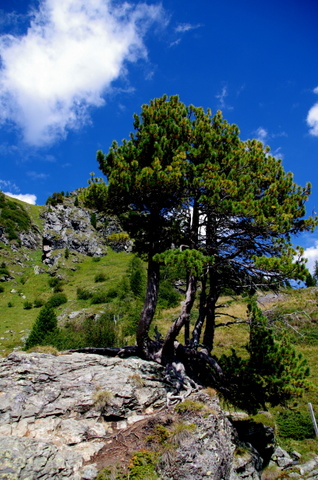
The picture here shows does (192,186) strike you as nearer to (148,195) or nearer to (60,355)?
(148,195)

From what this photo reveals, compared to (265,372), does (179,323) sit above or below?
above

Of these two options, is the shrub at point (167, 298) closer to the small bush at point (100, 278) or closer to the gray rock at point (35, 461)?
the small bush at point (100, 278)

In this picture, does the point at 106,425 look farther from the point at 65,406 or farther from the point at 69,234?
the point at 69,234

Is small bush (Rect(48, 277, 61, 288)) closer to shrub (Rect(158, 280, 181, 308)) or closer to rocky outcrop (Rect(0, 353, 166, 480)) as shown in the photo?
shrub (Rect(158, 280, 181, 308))

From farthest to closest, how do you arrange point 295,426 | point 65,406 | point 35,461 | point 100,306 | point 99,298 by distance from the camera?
1. point 99,298
2. point 100,306
3. point 295,426
4. point 65,406
5. point 35,461

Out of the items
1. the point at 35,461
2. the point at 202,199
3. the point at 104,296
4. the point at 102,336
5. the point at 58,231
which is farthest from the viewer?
the point at 58,231

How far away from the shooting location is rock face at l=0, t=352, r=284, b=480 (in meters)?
5.80

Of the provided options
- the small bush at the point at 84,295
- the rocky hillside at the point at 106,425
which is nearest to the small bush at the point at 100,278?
the small bush at the point at 84,295

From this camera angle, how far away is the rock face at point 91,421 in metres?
5.80

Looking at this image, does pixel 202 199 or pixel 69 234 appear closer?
pixel 202 199

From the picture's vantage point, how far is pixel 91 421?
7.62 m

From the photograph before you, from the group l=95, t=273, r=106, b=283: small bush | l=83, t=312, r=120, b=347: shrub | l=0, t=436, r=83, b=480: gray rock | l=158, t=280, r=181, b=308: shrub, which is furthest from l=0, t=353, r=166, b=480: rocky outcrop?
l=95, t=273, r=106, b=283: small bush

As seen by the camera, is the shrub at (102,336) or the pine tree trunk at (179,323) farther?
the shrub at (102,336)

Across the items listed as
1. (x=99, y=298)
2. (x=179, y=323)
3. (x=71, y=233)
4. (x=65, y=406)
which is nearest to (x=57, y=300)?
(x=99, y=298)
